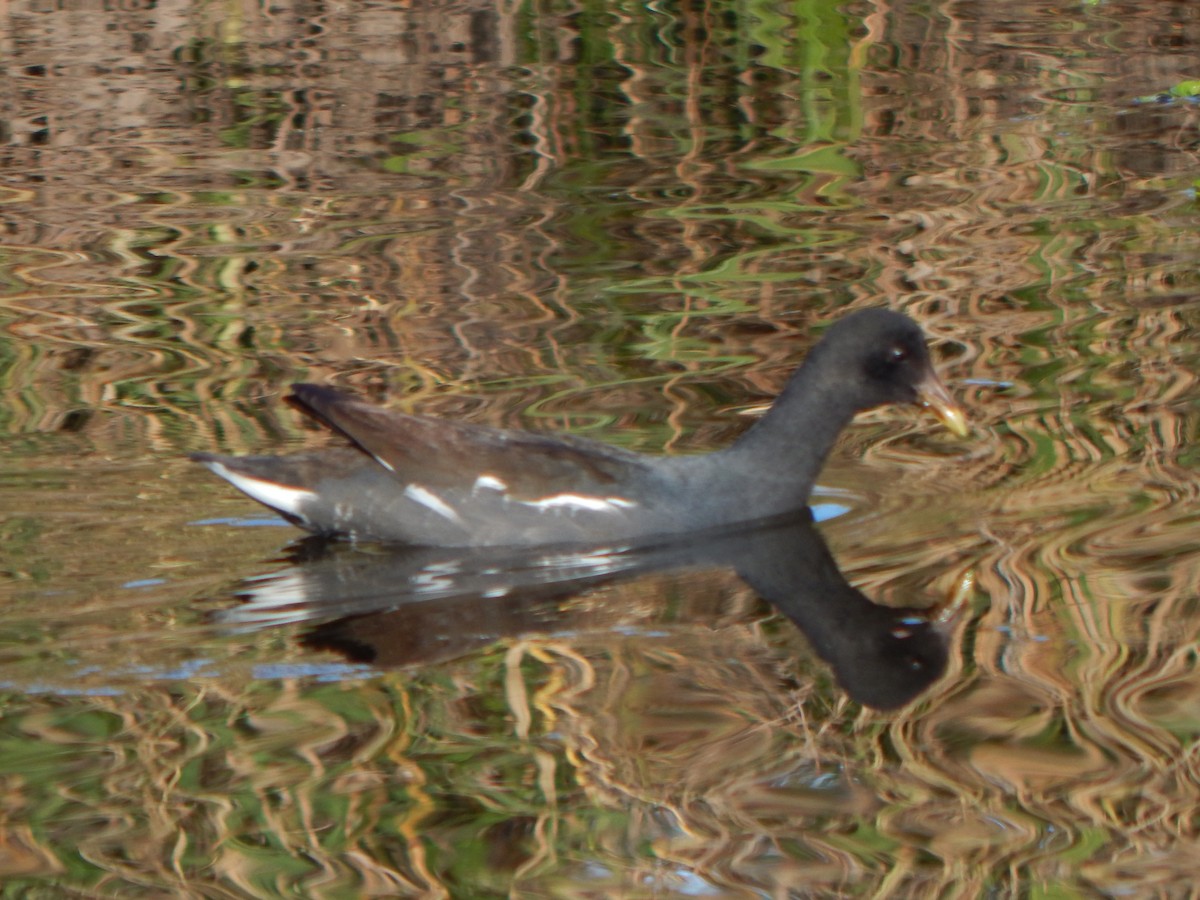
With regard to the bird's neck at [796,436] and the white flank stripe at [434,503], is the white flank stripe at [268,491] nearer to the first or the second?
the white flank stripe at [434,503]

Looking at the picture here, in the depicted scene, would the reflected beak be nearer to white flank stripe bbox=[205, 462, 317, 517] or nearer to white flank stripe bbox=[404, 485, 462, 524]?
white flank stripe bbox=[404, 485, 462, 524]

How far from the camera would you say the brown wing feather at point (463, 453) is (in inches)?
207

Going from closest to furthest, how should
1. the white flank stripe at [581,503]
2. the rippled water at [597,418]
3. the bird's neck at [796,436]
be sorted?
the rippled water at [597,418], the white flank stripe at [581,503], the bird's neck at [796,436]

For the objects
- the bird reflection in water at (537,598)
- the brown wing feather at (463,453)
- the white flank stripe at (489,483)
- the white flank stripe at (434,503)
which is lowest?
the bird reflection in water at (537,598)

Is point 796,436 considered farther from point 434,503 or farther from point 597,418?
point 434,503

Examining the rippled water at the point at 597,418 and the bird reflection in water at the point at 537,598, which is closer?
the rippled water at the point at 597,418

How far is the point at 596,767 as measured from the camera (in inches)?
153

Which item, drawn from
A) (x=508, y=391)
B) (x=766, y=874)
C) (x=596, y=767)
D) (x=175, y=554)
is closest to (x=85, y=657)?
(x=175, y=554)

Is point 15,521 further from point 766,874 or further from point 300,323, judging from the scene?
point 766,874

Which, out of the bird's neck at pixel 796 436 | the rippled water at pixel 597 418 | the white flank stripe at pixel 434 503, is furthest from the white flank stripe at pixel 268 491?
the bird's neck at pixel 796 436

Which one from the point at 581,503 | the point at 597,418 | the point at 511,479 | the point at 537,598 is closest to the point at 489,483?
the point at 511,479

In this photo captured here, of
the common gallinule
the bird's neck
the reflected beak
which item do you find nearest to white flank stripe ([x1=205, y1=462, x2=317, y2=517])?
the common gallinule

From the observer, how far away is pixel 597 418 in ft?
20.0

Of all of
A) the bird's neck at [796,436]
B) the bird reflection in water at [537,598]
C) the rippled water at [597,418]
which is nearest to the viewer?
the rippled water at [597,418]
